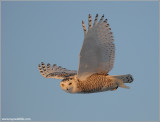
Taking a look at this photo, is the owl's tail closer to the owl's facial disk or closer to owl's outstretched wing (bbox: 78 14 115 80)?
owl's outstretched wing (bbox: 78 14 115 80)

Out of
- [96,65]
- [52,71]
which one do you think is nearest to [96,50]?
[96,65]

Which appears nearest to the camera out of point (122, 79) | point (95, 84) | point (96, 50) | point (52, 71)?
point (96, 50)

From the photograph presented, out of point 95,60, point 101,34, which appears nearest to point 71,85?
point 95,60

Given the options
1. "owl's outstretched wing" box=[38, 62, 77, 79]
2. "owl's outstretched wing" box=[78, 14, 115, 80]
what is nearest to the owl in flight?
"owl's outstretched wing" box=[78, 14, 115, 80]

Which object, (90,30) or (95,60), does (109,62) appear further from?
(90,30)

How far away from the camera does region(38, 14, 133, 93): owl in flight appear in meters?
5.34

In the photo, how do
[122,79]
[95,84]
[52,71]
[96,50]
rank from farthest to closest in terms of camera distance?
1. [52,71]
2. [122,79]
3. [95,84]
4. [96,50]

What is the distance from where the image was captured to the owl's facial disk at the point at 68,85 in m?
5.86

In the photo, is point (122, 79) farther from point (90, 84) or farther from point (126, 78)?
point (90, 84)

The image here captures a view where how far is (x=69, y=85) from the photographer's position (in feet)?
19.2

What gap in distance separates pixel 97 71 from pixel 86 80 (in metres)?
0.28

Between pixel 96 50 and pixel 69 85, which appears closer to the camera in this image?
pixel 96 50

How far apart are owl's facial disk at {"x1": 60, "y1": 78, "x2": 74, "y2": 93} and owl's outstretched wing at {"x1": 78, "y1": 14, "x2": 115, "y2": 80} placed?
183mm

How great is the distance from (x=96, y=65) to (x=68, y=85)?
63cm
